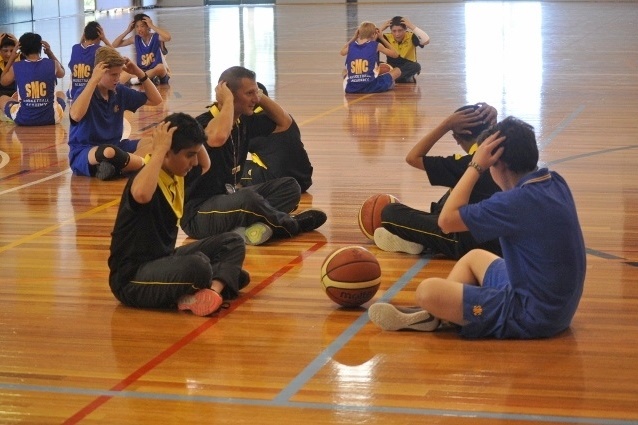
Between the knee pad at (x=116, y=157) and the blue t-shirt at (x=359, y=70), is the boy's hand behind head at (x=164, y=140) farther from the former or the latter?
the blue t-shirt at (x=359, y=70)

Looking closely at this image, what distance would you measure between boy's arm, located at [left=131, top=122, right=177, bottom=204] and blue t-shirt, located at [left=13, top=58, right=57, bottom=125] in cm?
771

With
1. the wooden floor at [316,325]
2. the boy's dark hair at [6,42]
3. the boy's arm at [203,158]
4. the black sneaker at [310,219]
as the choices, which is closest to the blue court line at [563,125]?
the wooden floor at [316,325]

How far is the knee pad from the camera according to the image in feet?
31.4

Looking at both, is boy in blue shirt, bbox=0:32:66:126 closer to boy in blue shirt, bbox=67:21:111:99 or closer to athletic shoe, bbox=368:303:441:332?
boy in blue shirt, bbox=67:21:111:99

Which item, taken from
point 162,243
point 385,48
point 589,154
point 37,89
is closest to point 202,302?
point 162,243

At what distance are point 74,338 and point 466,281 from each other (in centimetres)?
201

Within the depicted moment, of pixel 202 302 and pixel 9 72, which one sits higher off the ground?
pixel 9 72

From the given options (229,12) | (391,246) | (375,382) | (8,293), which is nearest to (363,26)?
(391,246)

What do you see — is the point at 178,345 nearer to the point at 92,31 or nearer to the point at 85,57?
the point at 92,31

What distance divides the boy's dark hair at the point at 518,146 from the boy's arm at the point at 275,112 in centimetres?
302

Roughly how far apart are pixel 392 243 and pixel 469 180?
1893 mm

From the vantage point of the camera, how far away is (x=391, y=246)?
6977mm

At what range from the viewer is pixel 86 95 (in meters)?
9.48

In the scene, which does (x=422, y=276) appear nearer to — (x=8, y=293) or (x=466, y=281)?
(x=466, y=281)
